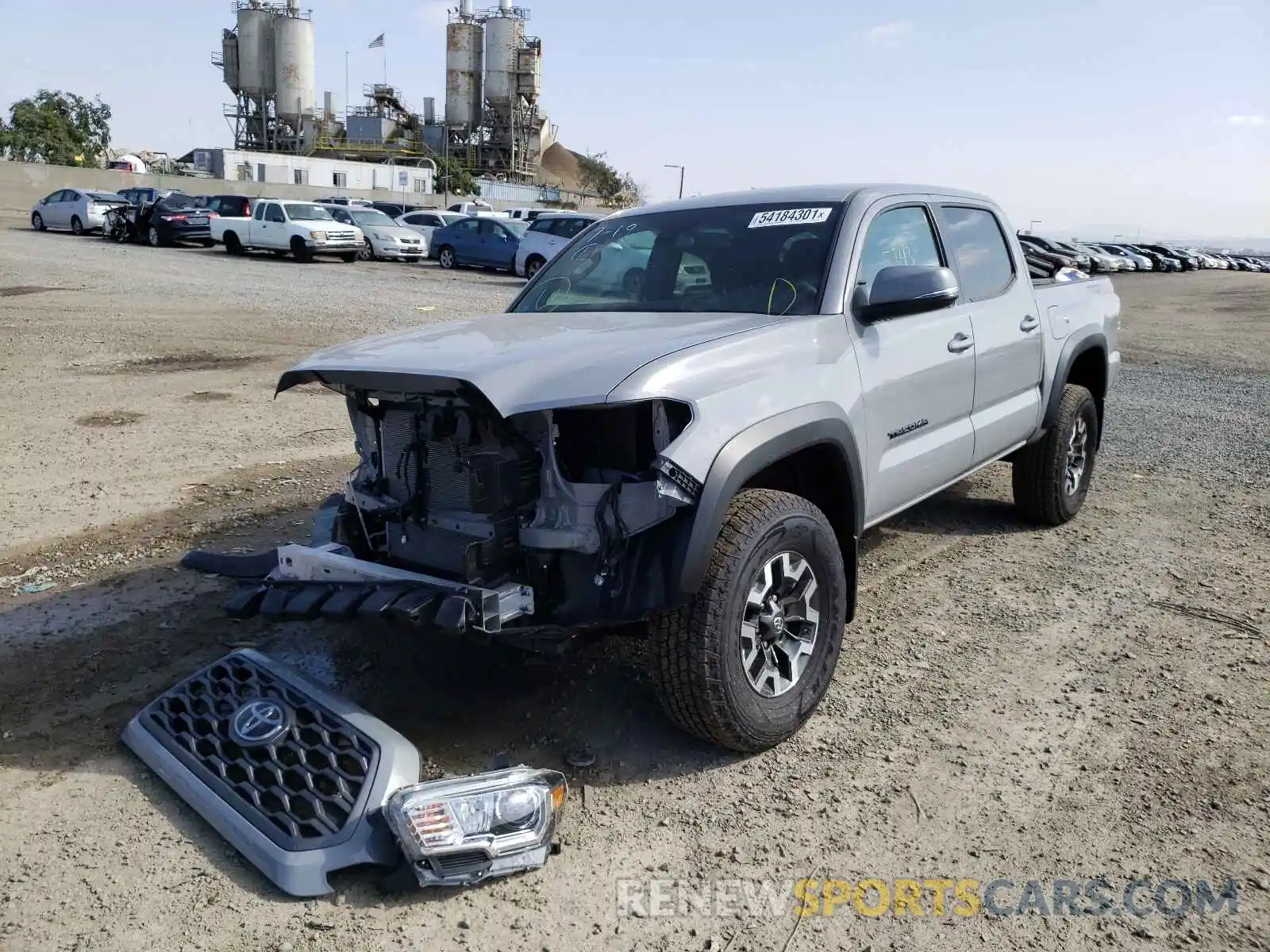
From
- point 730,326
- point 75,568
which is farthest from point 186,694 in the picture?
point 730,326

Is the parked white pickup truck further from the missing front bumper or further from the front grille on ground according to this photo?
the front grille on ground

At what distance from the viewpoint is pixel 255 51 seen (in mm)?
77062

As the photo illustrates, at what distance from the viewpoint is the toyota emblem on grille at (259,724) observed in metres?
3.29

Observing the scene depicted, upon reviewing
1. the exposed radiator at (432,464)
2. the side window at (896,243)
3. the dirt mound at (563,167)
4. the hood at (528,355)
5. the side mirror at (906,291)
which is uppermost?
the dirt mound at (563,167)

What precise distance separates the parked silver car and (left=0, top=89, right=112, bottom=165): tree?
3739 cm

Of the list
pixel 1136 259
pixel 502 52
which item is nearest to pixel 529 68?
pixel 502 52

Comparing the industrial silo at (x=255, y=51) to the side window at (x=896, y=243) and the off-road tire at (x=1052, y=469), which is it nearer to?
the off-road tire at (x=1052, y=469)

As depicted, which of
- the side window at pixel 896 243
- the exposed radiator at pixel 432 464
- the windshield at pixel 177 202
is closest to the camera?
the exposed radiator at pixel 432 464

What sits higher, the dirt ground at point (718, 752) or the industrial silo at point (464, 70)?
the industrial silo at point (464, 70)

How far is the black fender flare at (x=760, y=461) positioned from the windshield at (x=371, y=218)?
26.4 meters

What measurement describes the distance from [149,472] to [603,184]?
105 m

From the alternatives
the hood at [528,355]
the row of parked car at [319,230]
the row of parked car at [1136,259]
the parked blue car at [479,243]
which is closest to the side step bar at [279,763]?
the hood at [528,355]

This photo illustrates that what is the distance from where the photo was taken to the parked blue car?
26.5 metres

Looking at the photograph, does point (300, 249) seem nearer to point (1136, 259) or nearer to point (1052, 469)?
point (1052, 469)
